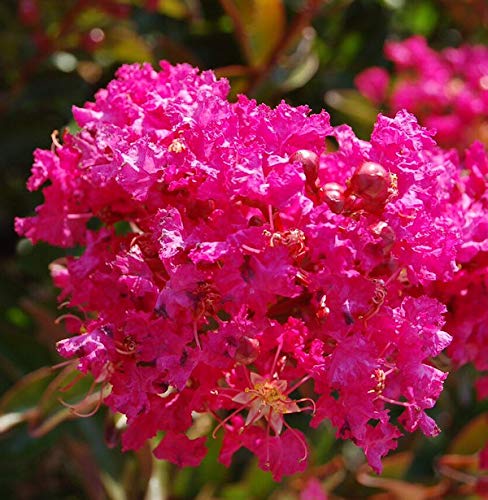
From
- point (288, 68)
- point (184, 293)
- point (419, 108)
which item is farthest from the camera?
point (419, 108)

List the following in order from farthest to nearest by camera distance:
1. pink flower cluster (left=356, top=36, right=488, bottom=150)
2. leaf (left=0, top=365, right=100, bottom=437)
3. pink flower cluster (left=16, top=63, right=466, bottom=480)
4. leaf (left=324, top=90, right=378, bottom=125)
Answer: pink flower cluster (left=356, top=36, right=488, bottom=150), leaf (left=324, top=90, right=378, bottom=125), leaf (left=0, top=365, right=100, bottom=437), pink flower cluster (left=16, top=63, right=466, bottom=480)

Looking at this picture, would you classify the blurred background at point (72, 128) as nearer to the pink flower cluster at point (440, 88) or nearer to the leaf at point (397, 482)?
the leaf at point (397, 482)

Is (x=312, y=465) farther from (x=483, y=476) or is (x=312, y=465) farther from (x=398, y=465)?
(x=483, y=476)

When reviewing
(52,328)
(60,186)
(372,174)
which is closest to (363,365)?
(372,174)

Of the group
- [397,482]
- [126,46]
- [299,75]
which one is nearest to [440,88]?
[299,75]

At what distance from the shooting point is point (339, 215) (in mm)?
875

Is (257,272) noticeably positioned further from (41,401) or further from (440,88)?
(440,88)

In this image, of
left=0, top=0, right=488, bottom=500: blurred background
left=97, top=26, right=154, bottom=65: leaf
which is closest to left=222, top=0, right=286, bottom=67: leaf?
left=0, top=0, right=488, bottom=500: blurred background

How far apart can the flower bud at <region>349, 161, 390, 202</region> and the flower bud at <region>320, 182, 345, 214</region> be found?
0.8 inches

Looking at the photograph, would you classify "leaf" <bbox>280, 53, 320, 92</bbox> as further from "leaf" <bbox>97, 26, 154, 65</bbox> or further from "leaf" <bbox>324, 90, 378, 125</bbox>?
"leaf" <bbox>97, 26, 154, 65</bbox>

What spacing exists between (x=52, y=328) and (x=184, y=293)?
0.67m

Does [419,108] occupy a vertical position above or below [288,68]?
below

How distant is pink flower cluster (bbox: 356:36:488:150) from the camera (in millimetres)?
1989

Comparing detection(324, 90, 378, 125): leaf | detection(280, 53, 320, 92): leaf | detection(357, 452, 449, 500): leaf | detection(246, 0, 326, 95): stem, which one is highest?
detection(246, 0, 326, 95): stem
